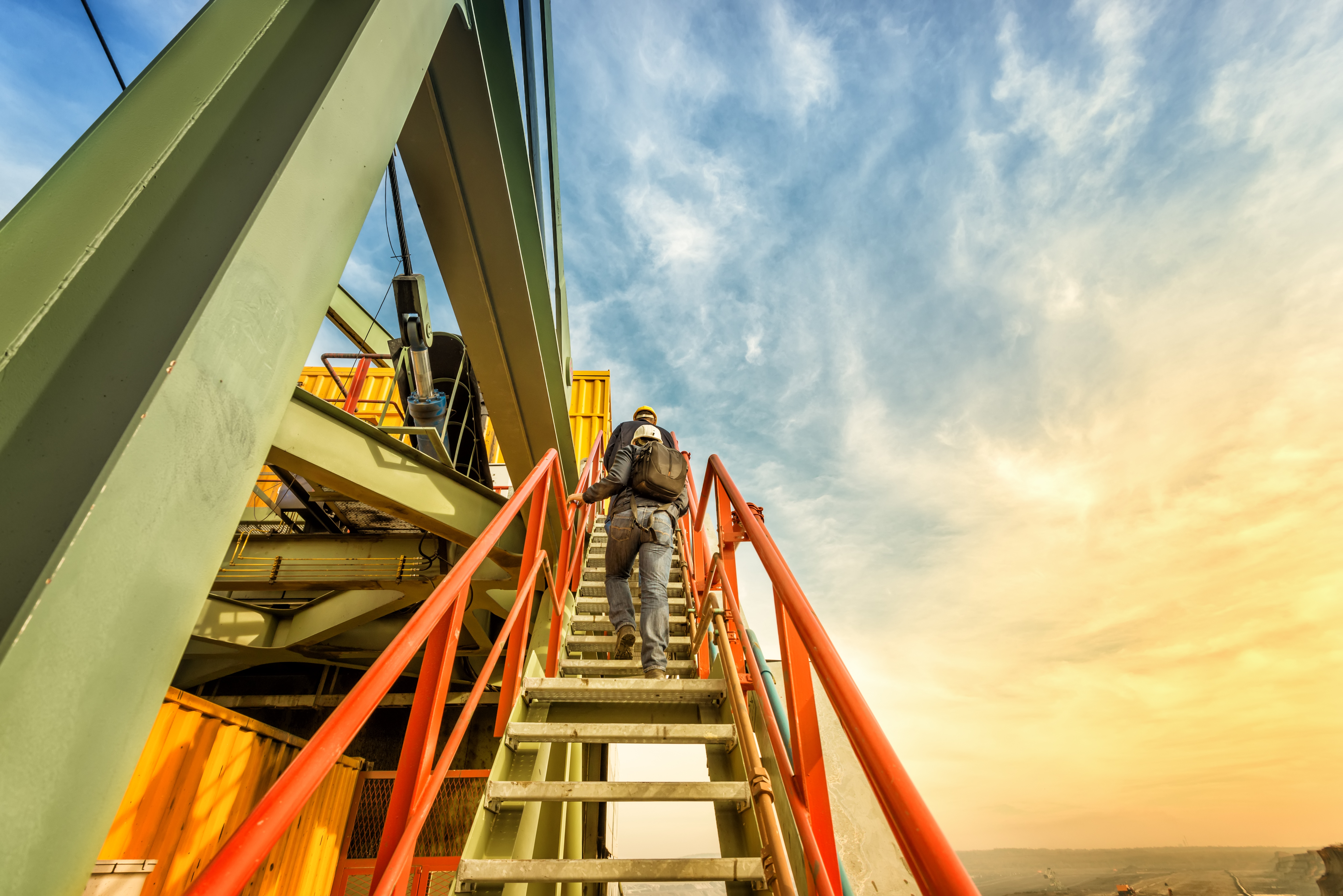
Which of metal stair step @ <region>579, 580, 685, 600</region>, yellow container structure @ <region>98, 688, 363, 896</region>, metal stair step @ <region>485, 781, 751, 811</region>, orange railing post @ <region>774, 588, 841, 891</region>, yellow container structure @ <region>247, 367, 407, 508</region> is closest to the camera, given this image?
orange railing post @ <region>774, 588, 841, 891</region>

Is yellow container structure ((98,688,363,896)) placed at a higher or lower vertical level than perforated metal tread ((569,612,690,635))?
lower

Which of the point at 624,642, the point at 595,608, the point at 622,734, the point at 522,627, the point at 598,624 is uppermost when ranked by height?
the point at 595,608

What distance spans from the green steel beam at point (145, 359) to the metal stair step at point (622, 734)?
1858mm

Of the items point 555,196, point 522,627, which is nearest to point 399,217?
point 555,196

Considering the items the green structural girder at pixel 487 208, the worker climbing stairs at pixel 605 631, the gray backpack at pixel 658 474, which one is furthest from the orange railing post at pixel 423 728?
the green structural girder at pixel 487 208

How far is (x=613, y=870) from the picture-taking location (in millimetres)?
2027

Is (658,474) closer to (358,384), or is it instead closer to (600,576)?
(600,576)

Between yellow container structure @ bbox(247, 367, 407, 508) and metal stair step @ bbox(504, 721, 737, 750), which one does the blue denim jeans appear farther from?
yellow container structure @ bbox(247, 367, 407, 508)

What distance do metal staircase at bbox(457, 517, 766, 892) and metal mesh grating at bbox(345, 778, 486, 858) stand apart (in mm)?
5252

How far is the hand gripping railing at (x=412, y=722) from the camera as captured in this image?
1024 mm

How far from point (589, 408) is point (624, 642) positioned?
25.0 feet

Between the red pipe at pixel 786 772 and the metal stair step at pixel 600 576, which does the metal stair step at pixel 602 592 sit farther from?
the red pipe at pixel 786 772

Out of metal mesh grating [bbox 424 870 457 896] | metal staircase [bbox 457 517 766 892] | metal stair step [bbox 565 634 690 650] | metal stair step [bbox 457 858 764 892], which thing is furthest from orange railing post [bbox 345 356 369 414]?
metal stair step [bbox 457 858 764 892]

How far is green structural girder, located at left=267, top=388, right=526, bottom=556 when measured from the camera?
4.05 m
